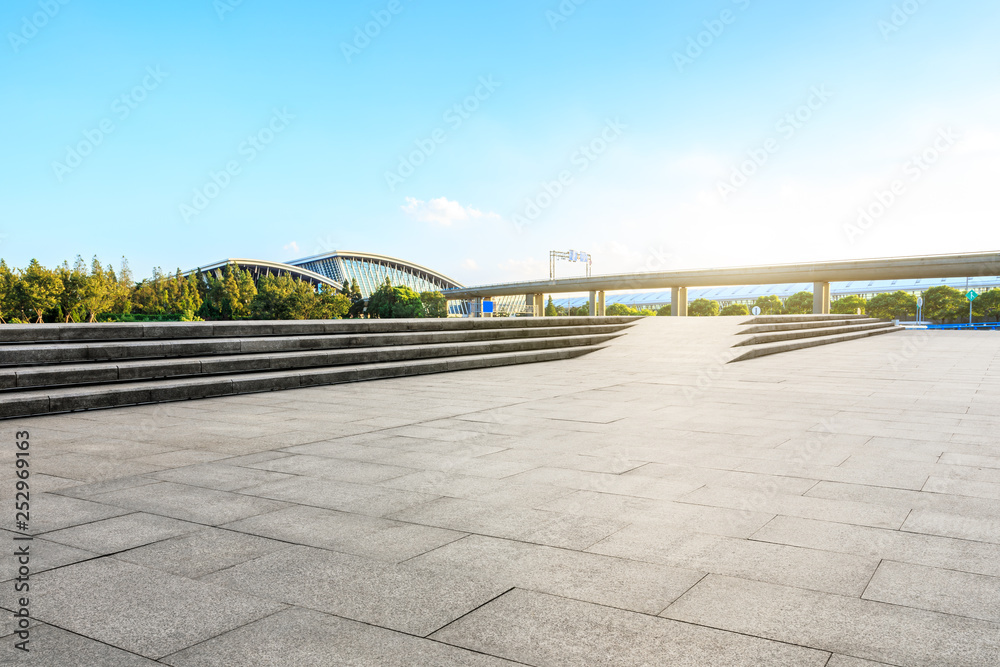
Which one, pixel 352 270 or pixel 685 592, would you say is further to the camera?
pixel 352 270

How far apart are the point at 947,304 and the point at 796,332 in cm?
8270

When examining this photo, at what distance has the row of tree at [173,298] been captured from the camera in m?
51.9

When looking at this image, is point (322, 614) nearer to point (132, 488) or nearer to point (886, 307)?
point (132, 488)

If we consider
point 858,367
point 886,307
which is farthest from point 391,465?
point 886,307

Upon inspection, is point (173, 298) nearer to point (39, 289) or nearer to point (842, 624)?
point (39, 289)

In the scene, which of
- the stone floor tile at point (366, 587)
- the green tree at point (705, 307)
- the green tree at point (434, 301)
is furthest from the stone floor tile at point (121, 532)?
the green tree at point (705, 307)

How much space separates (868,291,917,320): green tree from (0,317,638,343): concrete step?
9665 centimetres

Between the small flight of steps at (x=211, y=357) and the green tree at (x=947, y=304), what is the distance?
93227 millimetres

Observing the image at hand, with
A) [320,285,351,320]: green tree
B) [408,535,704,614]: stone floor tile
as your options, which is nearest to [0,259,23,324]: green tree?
[320,285,351,320]: green tree

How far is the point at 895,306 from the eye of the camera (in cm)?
9662

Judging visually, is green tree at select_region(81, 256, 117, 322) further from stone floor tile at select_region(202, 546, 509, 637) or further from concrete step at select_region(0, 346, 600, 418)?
stone floor tile at select_region(202, 546, 509, 637)

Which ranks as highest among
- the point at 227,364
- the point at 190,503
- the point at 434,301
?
the point at 434,301

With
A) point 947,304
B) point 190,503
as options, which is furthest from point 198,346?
point 947,304

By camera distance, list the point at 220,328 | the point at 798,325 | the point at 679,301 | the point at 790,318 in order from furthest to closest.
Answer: the point at 679,301 → the point at 790,318 → the point at 798,325 → the point at 220,328
